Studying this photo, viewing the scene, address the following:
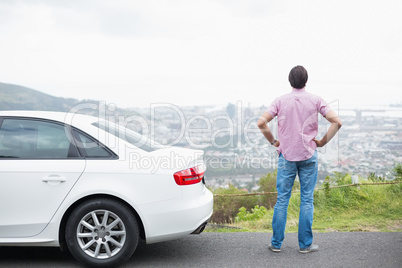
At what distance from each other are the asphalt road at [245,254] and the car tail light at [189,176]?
0.88 meters

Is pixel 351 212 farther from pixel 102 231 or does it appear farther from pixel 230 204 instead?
pixel 102 231

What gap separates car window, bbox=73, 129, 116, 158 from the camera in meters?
4.23

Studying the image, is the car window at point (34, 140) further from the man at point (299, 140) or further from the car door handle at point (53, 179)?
the man at point (299, 140)

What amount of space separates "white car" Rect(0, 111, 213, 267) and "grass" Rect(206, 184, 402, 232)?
217cm

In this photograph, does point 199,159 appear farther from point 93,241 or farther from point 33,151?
point 33,151

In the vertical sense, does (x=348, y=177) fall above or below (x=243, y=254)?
above

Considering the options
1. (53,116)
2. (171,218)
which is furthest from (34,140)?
(171,218)

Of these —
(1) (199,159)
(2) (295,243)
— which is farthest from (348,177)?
(1) (199,159)

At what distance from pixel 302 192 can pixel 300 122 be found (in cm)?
79

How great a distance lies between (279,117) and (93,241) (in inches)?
90.9

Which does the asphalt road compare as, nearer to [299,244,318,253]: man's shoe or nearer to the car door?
[299,244,318,253]: man's shoe

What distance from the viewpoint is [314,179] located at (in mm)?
4656

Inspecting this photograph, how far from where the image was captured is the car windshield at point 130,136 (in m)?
4.41

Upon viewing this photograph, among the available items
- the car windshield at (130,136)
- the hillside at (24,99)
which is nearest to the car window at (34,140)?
the car windshield at (130,136)
